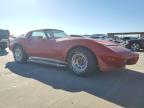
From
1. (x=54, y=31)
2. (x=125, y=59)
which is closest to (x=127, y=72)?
(x=125, y=59)

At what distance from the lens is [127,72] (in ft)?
19.5

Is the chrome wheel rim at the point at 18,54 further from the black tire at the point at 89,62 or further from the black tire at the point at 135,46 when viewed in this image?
the black tire at the point at 135,46

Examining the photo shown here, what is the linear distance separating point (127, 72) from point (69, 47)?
5.97 ft

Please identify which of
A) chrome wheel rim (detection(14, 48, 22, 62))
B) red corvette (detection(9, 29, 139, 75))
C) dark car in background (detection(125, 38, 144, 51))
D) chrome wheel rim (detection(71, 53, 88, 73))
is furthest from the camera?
dark car in background (detection(125, 38, 144, 51))

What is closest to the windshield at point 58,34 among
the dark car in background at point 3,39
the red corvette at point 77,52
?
the red corvette at point 77,52

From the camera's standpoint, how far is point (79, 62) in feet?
18.2

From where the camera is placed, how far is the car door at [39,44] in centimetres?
638

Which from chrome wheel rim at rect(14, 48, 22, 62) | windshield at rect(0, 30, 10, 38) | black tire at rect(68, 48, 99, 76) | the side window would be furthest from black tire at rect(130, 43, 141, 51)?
black tire at rect(68, 48, 99, 76)

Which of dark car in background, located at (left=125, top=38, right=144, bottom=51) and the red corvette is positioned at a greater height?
the red corvette

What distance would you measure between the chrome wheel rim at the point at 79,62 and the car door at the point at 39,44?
3.31 feet

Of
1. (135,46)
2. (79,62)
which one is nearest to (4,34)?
(135,46)

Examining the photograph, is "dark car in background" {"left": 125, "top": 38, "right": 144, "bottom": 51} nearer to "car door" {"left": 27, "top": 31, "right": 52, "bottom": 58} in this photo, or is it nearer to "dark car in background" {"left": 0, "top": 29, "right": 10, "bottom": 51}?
"dark car in background" {"left": 0, "top": 29, "right": 10, "bottom": 51}

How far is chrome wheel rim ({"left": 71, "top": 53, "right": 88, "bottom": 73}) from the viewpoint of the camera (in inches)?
211

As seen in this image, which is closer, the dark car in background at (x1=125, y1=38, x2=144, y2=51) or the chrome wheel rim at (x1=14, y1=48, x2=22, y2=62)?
the chrome wheel rim at (x1=14, y1=48, x2=22, y2=62)
